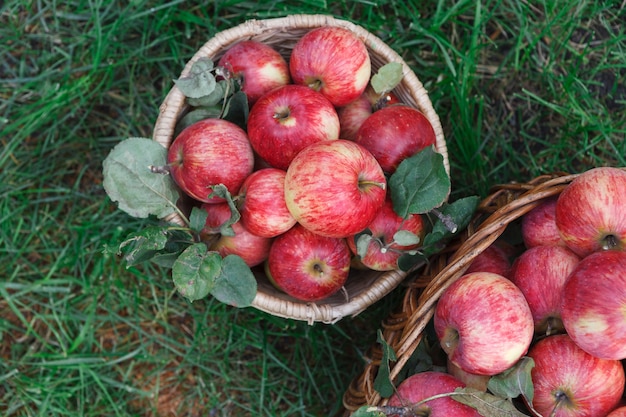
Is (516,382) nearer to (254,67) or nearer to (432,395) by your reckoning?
(432,395)

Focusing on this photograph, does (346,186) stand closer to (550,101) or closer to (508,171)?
(508,171)

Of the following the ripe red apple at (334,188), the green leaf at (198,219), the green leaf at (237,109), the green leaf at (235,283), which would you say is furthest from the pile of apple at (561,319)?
the green leaf at (237,109)

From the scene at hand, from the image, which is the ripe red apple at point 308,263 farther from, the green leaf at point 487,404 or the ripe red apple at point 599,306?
the ripe red apple at point 599,306

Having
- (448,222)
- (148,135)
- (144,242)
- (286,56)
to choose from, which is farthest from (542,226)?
(148,135)

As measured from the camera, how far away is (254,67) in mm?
1944

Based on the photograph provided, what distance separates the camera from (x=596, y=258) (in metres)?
1.57

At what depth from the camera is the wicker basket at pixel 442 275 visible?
167 cm

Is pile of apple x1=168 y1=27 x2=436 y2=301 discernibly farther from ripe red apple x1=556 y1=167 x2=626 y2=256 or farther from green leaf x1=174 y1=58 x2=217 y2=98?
ripe red apple x1=556 y1=167 x2=626 y2=256

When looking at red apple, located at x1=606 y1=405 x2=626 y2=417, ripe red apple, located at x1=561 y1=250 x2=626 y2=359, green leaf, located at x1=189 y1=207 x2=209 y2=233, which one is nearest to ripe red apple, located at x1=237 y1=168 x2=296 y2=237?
green leaf, located at x1=189 y1=207 x2=209 y2=233

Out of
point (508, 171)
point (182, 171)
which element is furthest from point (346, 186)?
point (508, 171)

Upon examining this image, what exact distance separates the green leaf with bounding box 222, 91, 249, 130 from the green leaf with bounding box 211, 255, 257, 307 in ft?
1.51

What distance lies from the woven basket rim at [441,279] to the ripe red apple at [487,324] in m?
0.05

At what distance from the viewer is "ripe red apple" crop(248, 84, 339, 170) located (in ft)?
5.82

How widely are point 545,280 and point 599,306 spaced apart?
19cm
